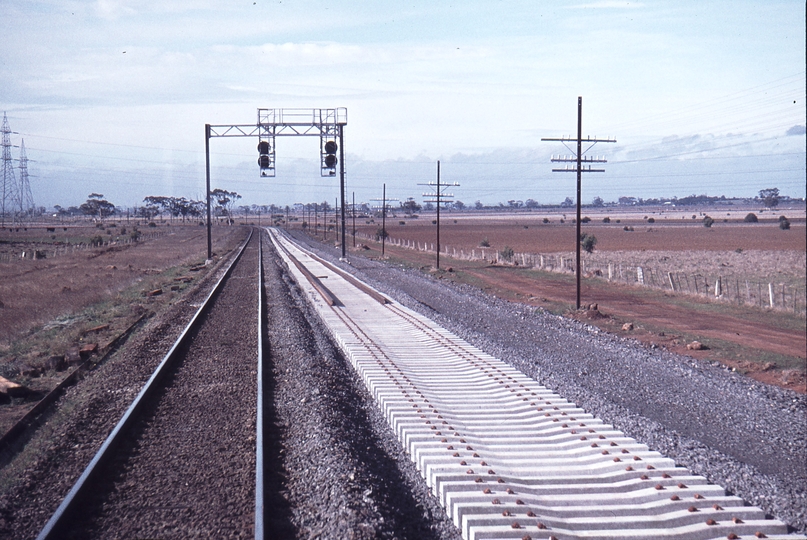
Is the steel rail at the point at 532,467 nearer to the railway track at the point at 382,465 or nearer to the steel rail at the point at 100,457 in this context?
the railway track at the point at 382,465

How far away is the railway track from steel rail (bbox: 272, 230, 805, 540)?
0.8 inches

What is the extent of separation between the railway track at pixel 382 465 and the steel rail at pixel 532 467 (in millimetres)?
20

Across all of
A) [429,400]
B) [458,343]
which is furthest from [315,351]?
[429,400]

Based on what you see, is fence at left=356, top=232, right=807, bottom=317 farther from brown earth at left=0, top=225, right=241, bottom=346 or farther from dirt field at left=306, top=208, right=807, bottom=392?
brown earth at left=0, top=225, right=241, bottom=346

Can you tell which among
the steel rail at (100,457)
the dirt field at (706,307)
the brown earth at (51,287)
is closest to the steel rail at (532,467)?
the dirt field at (706,307)

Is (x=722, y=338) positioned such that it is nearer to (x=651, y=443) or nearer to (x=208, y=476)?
(x=651, y=443)

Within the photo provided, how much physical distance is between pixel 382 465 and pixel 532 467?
1.73 m

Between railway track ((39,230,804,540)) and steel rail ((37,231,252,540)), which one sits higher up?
steel rail ((37,231,252,540))

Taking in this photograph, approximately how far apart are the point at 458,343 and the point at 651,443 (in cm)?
700

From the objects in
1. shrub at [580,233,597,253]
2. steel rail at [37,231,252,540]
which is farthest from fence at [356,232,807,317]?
steel rail at [37,231,252,540]

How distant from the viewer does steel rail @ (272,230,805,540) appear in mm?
5891

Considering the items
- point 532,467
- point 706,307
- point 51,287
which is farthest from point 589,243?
point 532,467

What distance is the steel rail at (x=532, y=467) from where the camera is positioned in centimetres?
589

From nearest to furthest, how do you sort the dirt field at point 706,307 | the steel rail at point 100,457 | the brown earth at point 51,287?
the steel rail at point 100,457 → the dirt field at point 706,307 → the brown earth at point 51,287
